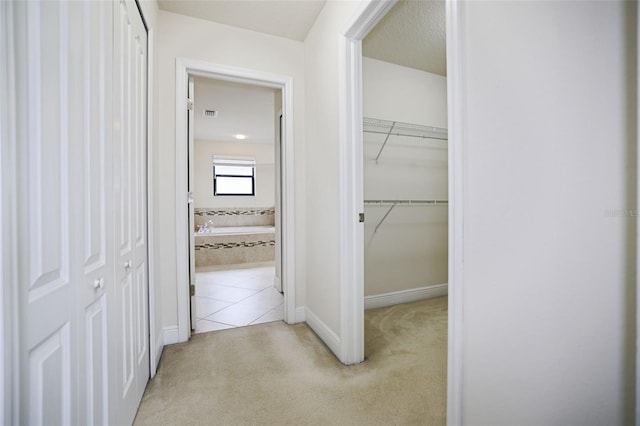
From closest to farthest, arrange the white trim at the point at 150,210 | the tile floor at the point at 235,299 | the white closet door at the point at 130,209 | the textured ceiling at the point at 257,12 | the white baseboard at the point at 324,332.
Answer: the white closet door at the point at 130,209 → the white trim at the point at 150,210 → the white baseboard at the point at 324,332 → the textured ceiling at the point at 257,12 → the tile floor at the point at 235,299

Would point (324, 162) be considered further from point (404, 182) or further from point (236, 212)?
point (236, 212)

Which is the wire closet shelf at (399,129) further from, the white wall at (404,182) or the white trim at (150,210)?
the white trim at (150,210)

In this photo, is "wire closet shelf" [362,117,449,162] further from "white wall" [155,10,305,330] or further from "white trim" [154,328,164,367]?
"white trim" [154,328,164,367]

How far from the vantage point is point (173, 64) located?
2.17 meters

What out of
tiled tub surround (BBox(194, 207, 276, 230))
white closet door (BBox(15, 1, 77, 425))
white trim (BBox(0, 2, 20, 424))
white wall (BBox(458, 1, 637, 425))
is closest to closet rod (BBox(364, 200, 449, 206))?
white wall (BBox(458, 1, 637, 425))

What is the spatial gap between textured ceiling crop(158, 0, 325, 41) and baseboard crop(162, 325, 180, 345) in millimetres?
2353

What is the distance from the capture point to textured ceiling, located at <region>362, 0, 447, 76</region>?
2.10m

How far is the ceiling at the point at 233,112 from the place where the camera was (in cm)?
357

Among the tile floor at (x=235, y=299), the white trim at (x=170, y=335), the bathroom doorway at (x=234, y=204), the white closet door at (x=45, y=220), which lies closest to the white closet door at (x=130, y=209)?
the white closet door at (x=45, y=220)

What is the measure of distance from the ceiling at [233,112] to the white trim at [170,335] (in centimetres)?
200

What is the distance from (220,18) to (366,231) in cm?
216

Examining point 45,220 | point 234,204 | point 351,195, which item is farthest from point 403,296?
point 234,204

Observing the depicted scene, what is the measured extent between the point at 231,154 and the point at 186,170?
14.5 feet

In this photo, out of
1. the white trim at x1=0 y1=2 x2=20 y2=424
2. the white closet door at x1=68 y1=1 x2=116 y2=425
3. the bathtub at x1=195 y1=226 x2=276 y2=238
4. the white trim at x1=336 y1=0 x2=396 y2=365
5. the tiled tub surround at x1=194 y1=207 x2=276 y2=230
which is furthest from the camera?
the tiled tub surround at x1=194 y1=207 x2=276 y2=230
